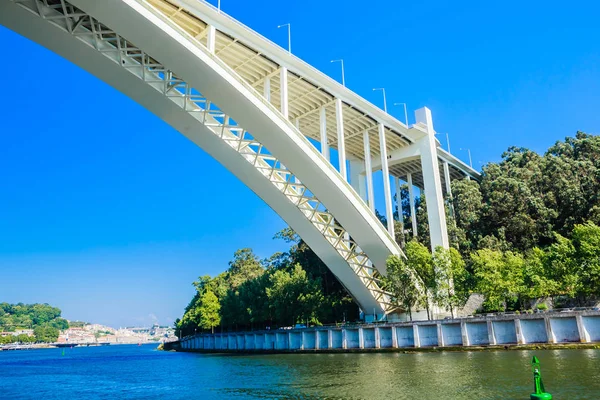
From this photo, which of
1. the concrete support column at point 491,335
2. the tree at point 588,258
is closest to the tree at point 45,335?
the concrete support column at point 491,335

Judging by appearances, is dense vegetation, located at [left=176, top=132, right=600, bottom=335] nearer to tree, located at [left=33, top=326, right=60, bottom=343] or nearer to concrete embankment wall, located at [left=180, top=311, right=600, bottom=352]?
concrete embankment wall, located at [left=180, top=311, right=600, bottom=352]

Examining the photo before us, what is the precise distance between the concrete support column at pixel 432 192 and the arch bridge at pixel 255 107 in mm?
76

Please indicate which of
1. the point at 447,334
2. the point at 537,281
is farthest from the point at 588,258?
the point at 447,334

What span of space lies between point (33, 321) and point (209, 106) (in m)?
192

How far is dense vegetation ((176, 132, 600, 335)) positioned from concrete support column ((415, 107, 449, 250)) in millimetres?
1323

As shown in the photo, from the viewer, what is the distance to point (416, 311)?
3484 centimetres

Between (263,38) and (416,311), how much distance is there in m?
21.7

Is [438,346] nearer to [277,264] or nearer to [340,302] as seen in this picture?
[340,302]

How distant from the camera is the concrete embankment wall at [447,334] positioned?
24031 millimetres

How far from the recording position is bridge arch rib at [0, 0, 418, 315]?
19969mm

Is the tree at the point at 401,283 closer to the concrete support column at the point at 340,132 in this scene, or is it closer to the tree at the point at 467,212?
the concrete support column at the point at 340,132

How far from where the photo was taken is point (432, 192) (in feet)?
114

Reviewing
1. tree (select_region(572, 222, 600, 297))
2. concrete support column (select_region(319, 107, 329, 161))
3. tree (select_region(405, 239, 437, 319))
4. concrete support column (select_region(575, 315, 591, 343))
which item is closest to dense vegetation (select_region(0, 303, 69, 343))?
tree (select_region(405, 239, 437, 319))

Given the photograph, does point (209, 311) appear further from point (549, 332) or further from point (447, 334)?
point (549, 332)
